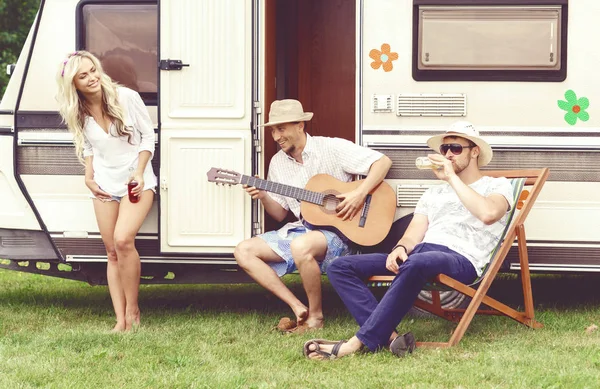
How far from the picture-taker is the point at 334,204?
5387mm

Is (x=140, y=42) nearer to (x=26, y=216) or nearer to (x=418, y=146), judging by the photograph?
(x=26, y=216)

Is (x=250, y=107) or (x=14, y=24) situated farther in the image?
(x=14, y=24)

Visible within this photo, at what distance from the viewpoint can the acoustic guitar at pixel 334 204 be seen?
17.4ft

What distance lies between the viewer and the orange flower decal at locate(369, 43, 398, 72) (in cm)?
540

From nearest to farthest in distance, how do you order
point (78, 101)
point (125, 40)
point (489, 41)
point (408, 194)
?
point (78, 101), point (489, 41), point (408, 194), point (125, 40)

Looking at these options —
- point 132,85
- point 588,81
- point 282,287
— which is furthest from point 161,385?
point 588,81

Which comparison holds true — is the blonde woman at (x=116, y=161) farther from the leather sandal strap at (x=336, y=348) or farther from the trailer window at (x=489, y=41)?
the trailer window at (x=489, y=41)

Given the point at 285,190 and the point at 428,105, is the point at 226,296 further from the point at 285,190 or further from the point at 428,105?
the point at 428,105

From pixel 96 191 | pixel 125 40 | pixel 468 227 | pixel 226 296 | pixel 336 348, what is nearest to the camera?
pixel 336 348

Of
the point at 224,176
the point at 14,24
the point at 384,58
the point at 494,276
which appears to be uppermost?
the point at 14,24

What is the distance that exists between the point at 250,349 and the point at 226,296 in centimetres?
200

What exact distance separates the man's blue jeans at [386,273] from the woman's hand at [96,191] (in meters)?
1.44

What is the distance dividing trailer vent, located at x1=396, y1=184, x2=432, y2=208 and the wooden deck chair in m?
0.44

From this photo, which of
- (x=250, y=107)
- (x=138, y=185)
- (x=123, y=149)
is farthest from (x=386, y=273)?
(x=123, y=149)
